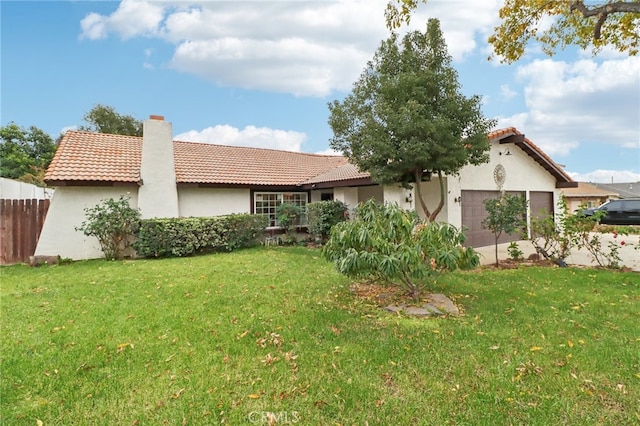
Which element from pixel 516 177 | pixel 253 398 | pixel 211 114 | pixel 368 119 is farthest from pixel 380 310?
pixel 211 114

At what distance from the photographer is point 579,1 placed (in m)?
7.78

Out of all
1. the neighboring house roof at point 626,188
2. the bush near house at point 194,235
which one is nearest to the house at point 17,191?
the bush near house at point 194,235

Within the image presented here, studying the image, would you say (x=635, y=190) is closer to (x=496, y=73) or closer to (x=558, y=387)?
(x=496, y=73)

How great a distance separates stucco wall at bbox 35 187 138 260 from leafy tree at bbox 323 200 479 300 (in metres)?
9.89

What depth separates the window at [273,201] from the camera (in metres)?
15.1

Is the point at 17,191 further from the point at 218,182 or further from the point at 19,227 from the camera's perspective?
the point at 218,182

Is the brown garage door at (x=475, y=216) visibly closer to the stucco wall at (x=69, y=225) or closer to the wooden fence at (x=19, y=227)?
the stucco wall at (x=69, y=225)

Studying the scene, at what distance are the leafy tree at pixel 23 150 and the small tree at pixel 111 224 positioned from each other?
66.2 ft

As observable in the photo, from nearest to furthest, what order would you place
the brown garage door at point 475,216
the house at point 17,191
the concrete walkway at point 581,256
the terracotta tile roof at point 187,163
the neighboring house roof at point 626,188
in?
the concrete walkway at point 581,256 → the terracotta tile roof at point 187,163 → the house at point 17,191 → the brown garage door at point 475,216 → the neighboring house roof at point 626,188

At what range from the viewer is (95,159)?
12.5 metres

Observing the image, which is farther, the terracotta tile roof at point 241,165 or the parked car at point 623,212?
the parked car at point 623,212

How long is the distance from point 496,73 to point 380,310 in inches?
381

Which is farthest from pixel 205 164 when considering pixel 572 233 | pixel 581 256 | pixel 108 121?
pixel 108 121

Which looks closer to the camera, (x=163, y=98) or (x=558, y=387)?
(x=558, y=387)
